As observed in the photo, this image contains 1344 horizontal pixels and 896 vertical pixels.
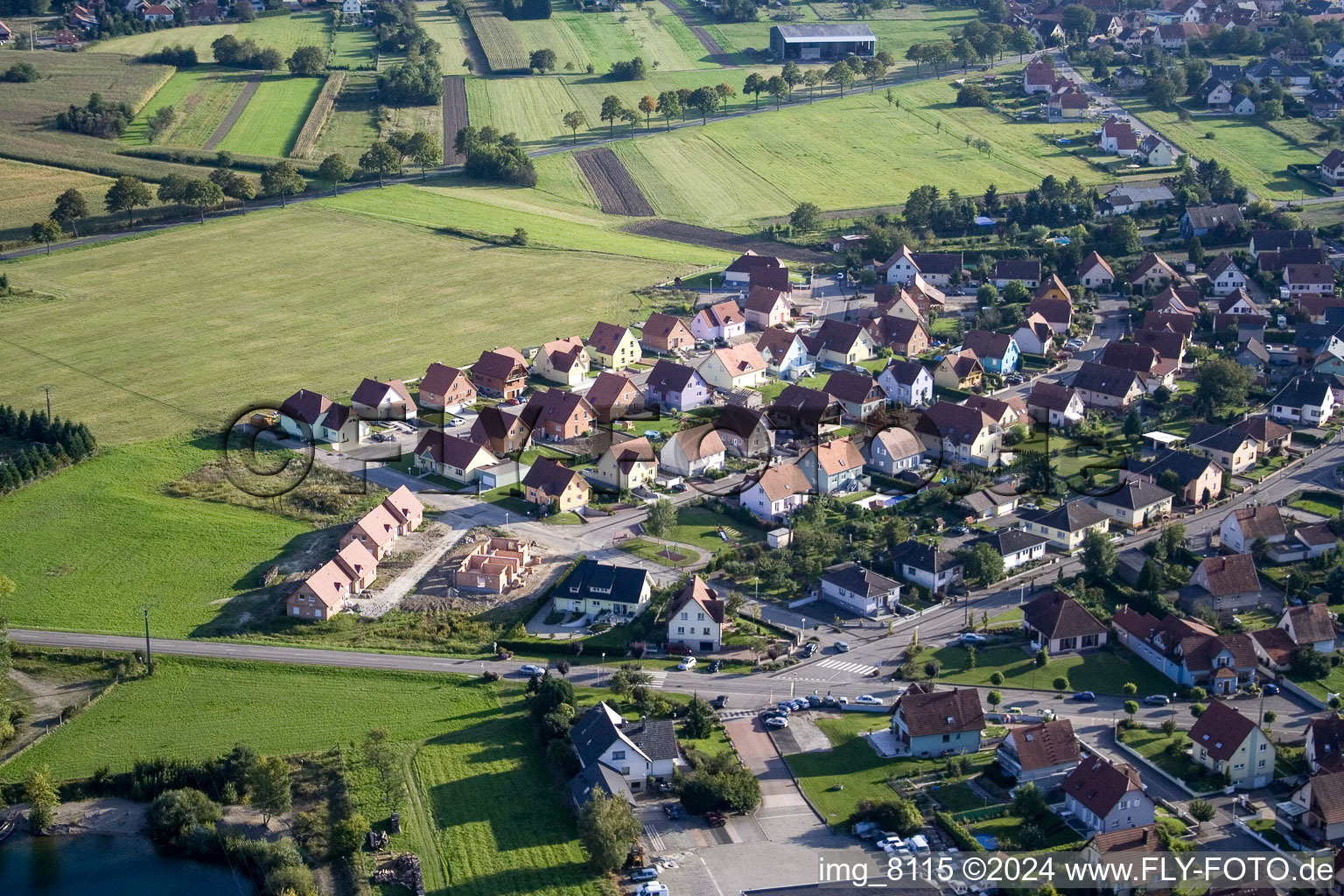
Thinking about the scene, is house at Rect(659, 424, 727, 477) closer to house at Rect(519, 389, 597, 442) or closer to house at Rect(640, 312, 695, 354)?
house at Rect(519, 389, 597, 442)

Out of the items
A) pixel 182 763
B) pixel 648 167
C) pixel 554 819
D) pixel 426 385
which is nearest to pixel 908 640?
pixel 554 819

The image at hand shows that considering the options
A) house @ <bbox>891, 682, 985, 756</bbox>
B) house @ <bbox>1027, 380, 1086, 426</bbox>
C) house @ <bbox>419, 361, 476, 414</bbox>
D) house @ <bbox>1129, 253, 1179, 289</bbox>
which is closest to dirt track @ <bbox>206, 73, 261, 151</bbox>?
house @ <bbox>419, 361, 476, 414</bbox>

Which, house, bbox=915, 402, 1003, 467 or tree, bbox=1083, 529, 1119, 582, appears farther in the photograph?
house, bbox=915, 402, 1003, 467

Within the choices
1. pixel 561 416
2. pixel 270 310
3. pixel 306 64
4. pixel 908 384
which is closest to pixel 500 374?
pixel 561 416

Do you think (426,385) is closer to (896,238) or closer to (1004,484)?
(1004,484)

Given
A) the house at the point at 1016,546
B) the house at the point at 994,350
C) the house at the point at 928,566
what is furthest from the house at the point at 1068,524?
the house at the point at 994,350

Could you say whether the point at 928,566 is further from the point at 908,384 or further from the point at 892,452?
the point at 908,384
